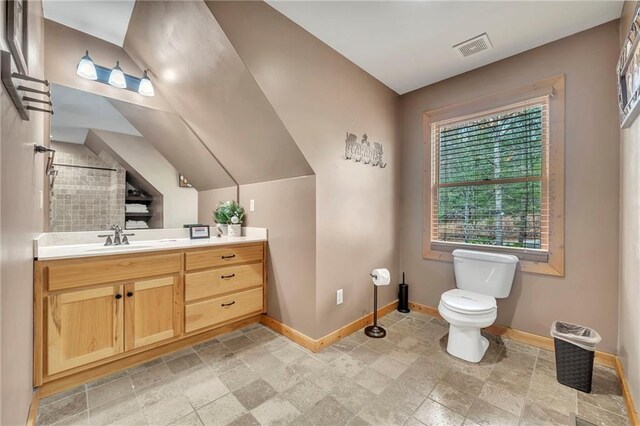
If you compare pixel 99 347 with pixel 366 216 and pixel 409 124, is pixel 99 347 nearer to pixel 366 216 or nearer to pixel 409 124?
pixel 366 216

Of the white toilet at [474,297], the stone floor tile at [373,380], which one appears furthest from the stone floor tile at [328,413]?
the white toilet at [474,297]

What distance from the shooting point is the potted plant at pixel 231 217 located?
2.73 meters

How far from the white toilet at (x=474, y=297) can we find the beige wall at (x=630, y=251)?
0.62m

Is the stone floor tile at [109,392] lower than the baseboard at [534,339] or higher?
lower

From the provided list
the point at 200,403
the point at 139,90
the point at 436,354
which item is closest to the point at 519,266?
the point at 436,354

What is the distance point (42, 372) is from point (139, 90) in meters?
2.15

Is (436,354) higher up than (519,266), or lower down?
lower down

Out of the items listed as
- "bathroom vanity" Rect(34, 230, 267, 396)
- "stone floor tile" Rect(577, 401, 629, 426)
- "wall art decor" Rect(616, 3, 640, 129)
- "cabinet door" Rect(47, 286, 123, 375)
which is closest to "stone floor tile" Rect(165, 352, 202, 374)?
"bathroom vanity" Rect(34, 230, 267, 396)

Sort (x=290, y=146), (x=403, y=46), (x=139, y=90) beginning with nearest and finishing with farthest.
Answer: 1. (x=290, y=146)
2. (x=403, y=46)
3. (x=139, y=90)

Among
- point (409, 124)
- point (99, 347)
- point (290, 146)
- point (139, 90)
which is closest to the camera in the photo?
point (99, 347)

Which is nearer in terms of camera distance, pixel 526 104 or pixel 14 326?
pixel 14 326

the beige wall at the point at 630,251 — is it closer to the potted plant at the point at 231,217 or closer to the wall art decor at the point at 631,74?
the wall art decor at the point at 631,74

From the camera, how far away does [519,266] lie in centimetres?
230

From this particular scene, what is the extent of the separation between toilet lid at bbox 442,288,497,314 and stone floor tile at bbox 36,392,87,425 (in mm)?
2377
